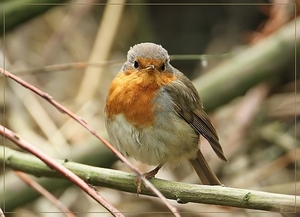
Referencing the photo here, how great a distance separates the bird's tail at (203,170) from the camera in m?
1.83

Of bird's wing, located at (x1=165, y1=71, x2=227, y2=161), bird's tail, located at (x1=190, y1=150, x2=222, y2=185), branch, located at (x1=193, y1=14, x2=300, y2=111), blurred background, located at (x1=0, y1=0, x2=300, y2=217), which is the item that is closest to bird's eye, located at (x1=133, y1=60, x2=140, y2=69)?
bird's wing, located at (x1=165, y1=71, x2=227, y2=161)

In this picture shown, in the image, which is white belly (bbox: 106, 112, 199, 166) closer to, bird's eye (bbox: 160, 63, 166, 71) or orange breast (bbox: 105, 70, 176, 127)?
orange breast (bbox: 105, 70, 176, 127)

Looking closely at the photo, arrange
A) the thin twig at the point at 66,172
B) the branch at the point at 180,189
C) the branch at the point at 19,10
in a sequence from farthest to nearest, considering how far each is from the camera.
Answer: the branch at the point at 19,10, the branch at the point at 180,189, the thin twig at the point at 66,172

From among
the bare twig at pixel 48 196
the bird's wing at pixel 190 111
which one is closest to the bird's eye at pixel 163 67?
the bird's wing at pixel 190 111

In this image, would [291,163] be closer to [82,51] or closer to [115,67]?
[115,67]

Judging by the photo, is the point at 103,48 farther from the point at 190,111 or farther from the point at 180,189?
the point at 180,189

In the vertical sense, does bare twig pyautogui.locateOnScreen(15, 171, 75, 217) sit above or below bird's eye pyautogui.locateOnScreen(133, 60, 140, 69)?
below

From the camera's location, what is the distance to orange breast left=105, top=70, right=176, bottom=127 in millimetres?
1732

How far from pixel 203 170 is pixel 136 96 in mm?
379

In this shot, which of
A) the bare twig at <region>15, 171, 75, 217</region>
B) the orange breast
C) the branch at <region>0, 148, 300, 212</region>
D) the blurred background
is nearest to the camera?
the branch at <region>0, 148, 300, 212</region>

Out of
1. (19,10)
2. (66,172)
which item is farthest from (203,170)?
(19,10)

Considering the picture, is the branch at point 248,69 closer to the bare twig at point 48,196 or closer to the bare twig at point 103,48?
the bare twig at point 103,48

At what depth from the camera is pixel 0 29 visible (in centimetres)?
238

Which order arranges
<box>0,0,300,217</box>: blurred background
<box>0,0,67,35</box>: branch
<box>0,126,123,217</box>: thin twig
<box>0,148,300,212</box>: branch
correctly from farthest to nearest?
<box>0,0,67,35</box>: branch, <box>0,0,300,217</box>: blurred background, <box>0,148,300,212</box>: branch, <box>0,126,123,217</box>: thin twig
